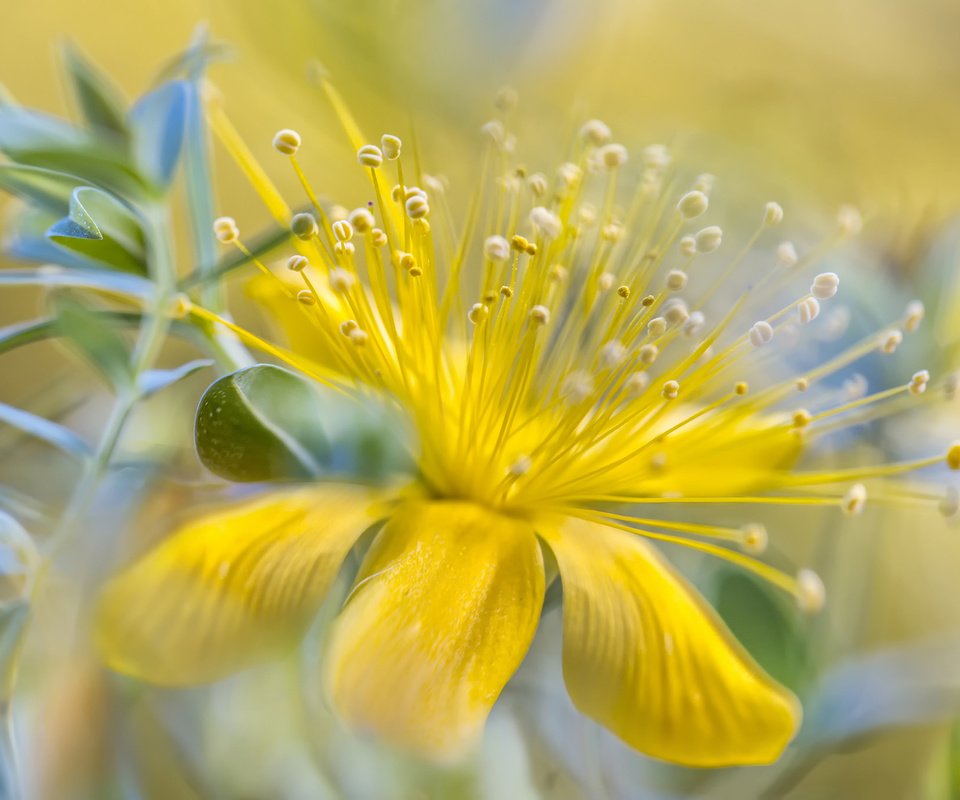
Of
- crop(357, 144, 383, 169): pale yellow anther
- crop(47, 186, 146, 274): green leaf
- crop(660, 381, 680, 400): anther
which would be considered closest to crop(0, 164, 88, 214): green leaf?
crop(47, 186, 146, 274): green leaf

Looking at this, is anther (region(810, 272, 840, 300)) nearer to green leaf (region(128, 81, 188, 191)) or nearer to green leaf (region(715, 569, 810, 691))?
green leaf (region(715, 569, 810, 691))

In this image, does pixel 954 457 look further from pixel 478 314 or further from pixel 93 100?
pixel 93 100

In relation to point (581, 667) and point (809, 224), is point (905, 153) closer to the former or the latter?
point (809, 224)

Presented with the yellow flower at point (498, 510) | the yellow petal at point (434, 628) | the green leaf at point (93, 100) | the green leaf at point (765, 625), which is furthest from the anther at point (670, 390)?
the green leaf at point (93, 100)

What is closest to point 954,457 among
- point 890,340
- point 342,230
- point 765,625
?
point 890,340

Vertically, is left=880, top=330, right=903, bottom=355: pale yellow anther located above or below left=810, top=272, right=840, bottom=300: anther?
below

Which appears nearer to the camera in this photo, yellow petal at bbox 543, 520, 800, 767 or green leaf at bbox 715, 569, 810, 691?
yellow petal at bbox 543, 520, 800, 767
